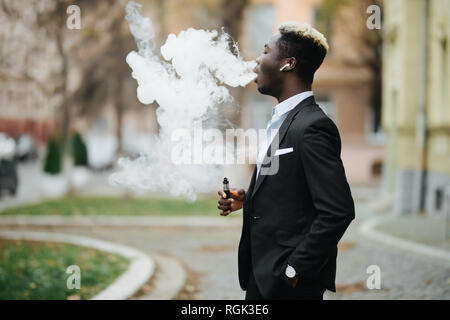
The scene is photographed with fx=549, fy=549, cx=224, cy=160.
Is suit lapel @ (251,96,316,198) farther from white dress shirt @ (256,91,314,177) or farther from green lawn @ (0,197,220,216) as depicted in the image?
green lawn @ (0,197,220,216)

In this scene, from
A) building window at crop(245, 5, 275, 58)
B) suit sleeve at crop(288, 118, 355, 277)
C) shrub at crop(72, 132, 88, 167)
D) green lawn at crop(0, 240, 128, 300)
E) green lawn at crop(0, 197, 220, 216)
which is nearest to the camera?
suit sleeve at crop(288, 118, 355, 277)

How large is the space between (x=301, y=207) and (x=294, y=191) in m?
0.10

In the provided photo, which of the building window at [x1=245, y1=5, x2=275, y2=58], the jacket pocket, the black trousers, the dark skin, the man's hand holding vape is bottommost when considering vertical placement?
the black trousers

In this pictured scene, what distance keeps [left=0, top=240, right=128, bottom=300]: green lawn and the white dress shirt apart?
3663 mm

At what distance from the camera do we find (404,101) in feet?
47.1

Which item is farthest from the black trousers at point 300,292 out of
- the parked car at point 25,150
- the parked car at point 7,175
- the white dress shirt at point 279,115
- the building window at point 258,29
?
the parked car at point 25,150

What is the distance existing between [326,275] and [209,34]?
165cm

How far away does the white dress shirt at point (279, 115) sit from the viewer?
3.08 meters

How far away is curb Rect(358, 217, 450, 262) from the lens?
28.0ft

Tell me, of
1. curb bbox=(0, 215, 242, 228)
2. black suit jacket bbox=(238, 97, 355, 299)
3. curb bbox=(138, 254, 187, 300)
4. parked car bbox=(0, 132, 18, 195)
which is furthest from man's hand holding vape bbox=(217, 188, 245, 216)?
parked car bbox=(0, 132, 18, 195)

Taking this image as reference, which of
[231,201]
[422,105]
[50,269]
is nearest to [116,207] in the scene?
[50,269]

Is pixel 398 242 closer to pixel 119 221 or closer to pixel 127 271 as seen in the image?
pixel 127 271

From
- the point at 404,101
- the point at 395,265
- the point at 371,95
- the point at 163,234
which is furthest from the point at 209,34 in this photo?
the point at 371,95

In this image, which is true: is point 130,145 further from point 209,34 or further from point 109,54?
point 209,34
